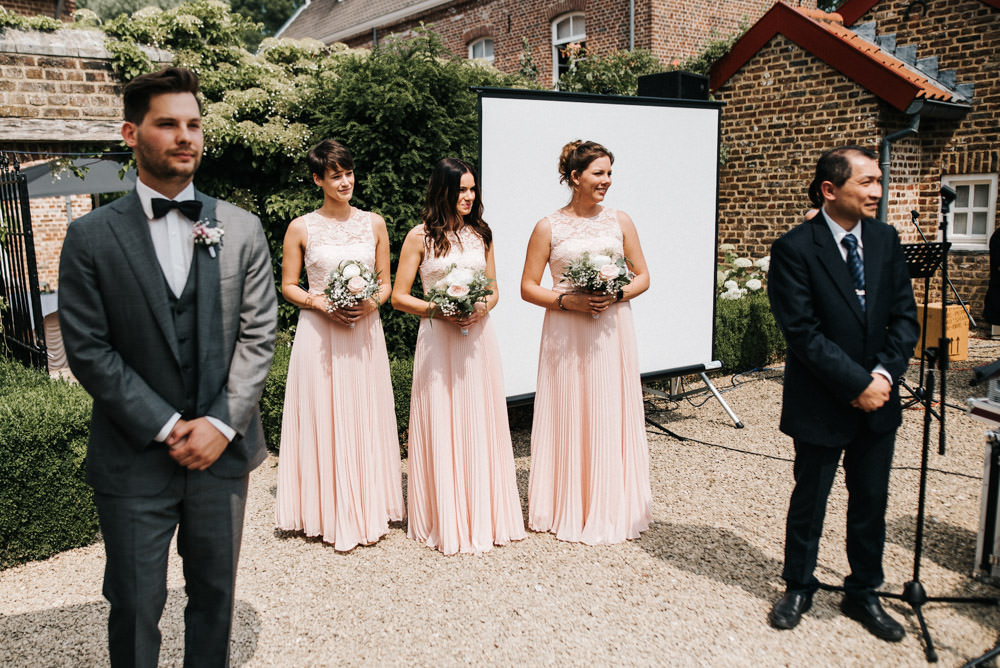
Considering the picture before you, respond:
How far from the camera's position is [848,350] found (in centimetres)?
350

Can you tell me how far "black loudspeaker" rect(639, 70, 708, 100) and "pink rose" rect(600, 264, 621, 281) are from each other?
3.32 metres

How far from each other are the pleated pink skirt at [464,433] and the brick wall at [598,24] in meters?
13.5

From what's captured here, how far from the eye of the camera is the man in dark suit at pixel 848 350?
3449mm

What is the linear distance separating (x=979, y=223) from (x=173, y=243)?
1354cm

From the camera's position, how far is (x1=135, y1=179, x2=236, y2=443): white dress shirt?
8.32 ft

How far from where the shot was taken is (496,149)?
19.0 ft

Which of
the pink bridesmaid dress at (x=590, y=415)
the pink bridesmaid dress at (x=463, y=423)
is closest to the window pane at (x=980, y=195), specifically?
the pink bridesmaid dress at (x=590, y=415)

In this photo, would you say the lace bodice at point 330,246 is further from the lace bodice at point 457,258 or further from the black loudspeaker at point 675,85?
the black loudspeaker at point 675,85

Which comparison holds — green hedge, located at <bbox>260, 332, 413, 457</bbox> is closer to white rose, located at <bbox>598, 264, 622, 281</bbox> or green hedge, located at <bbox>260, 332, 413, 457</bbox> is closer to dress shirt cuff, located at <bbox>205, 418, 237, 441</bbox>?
white rose, located at <bbox>598, 264, 622, 281</bbox>

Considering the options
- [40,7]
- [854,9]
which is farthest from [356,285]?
[40,7]

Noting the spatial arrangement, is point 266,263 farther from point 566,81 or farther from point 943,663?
point 566,81

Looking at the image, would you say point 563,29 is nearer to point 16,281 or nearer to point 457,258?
point 16,281

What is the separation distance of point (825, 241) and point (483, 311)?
6.51ft

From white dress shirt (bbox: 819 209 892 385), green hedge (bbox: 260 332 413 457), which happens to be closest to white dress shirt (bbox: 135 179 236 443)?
white dress shirt (bbox: 819 209 892 385)
